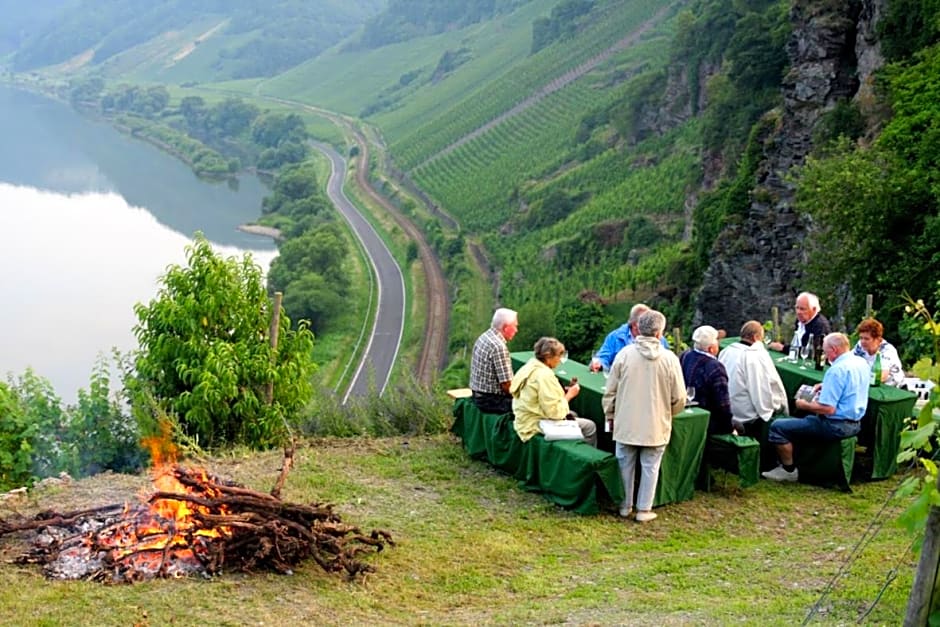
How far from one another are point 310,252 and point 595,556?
67972 mm

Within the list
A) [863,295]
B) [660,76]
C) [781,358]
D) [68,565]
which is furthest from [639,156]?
[68,565]

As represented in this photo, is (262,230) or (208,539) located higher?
(262,230)

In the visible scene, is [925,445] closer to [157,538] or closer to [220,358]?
[157,538]

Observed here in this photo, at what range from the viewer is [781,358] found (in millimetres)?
12531

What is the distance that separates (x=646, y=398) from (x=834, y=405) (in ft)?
7.25

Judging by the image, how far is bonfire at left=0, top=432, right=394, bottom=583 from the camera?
851 cm

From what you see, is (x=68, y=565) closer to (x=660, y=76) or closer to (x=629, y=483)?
(x=629, y=483)

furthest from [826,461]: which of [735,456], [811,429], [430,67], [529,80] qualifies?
[430,67]

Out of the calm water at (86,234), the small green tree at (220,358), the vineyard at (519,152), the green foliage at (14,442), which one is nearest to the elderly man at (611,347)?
the small green tree at (220,358)

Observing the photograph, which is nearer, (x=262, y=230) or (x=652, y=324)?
(x=652, y=324)

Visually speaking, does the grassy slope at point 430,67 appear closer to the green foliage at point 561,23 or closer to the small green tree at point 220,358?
the green foliage at point 561,23

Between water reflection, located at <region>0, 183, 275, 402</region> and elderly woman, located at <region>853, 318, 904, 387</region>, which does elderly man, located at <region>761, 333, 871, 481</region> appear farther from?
water reflection, located at <region>0, 183, 275, 402</region>

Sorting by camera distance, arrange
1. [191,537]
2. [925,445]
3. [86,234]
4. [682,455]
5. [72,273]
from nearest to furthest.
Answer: [925,445] → [191,537] → [682,455] → [72,273] → [86,234]

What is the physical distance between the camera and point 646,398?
988 centimetres
